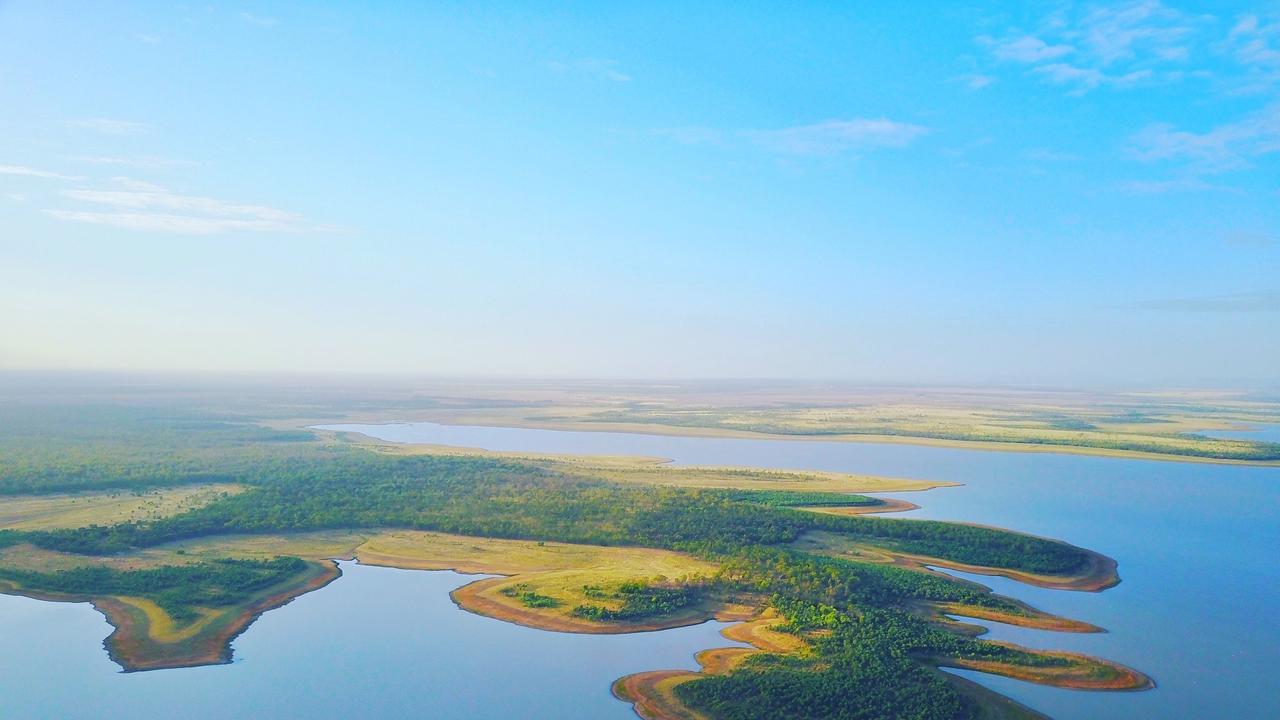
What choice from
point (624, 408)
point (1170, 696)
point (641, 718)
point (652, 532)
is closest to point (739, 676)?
point (641, 718)

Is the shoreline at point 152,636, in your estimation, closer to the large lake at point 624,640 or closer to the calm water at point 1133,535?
the large lake at point 624,640

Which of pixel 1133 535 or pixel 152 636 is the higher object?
pixel 1133 535

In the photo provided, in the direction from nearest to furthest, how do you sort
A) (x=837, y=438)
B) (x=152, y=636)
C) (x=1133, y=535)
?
(x=152, y=636)
(x=1133, y=535)
(x=837, y=438)

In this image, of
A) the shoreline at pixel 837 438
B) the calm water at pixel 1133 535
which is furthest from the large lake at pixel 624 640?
the shoreline at pixel 837 438

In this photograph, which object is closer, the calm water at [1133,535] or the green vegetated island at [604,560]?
the calm water at [1133,535]

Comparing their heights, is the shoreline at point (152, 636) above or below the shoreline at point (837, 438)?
below

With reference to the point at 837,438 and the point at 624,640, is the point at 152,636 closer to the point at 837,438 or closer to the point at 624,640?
the point at 624,640

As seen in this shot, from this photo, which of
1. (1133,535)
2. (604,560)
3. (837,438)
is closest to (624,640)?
(604,560)
